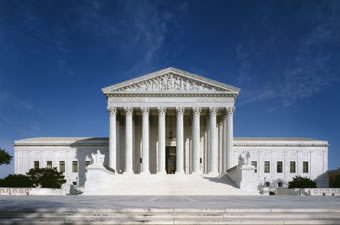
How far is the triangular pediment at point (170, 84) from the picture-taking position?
51.4 meters

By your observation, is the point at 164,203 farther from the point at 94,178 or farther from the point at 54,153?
the point at 54,153

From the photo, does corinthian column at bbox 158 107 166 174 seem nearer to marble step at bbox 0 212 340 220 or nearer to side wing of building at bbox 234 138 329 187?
side wing of building at bbox 234 138 329 187

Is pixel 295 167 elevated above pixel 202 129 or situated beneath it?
situated beneath

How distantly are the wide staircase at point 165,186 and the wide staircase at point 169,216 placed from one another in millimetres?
23480

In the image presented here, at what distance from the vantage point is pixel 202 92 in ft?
168

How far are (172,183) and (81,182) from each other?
28020 millimetres

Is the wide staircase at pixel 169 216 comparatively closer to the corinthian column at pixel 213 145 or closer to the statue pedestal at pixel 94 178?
the statue pedestal at pixel 94 178

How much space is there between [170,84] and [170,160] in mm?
17508

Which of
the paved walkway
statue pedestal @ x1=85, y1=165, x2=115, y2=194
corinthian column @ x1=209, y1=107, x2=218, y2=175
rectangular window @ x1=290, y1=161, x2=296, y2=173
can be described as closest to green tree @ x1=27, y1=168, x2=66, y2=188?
statue pedestal @ x1=85, y1=165, x2=115, y2=194

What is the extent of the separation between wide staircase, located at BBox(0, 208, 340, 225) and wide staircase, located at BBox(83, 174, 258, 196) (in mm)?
23480

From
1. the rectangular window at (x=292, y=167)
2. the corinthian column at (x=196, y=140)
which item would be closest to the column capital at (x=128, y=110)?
the corinthian column at (x=196, y=140)

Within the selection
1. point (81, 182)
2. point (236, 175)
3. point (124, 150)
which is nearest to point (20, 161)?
point (81, 182)

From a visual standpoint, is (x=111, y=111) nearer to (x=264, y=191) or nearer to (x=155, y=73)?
(x=155, y=73)

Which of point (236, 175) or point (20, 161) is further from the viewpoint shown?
point (20, 161)
